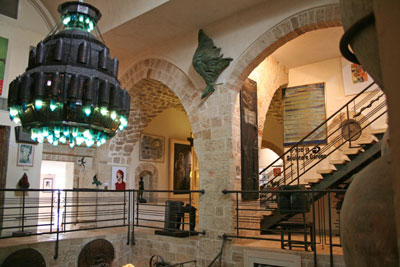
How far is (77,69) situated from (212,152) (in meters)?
3.04

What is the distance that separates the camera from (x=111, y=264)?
6.63 m

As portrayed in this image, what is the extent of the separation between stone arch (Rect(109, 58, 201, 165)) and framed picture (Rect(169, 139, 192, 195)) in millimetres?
2078

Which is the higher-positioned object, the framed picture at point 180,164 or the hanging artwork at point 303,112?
the hanging artwork at point 303,112

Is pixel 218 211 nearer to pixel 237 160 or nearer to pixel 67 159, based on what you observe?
pixel 237 160

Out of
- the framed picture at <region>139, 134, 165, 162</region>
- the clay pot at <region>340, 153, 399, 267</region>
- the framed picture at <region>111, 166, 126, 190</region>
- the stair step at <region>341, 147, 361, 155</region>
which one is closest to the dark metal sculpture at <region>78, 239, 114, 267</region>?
the framed picture at <region>111, 166, 126, 190</region>

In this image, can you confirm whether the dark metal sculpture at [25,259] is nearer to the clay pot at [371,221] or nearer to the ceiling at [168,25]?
the ceiling at [168,25]

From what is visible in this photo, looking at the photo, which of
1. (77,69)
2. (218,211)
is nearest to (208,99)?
(218,211)

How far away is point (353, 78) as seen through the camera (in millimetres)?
7918

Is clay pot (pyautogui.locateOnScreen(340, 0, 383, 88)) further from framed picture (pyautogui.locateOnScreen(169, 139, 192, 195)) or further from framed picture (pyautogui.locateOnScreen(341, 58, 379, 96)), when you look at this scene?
framed picture (pyautogui.locateOnScreen(169, 139, 192, 195))

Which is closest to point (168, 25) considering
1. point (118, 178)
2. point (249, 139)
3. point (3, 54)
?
point (249, 139)

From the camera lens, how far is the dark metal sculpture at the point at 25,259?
5.21m

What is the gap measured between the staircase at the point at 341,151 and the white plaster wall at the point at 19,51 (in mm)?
4799

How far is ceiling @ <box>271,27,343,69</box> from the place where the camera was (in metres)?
7.15

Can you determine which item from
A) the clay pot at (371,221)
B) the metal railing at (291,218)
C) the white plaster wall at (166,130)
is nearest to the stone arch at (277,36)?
the metal railing at (291,218)
